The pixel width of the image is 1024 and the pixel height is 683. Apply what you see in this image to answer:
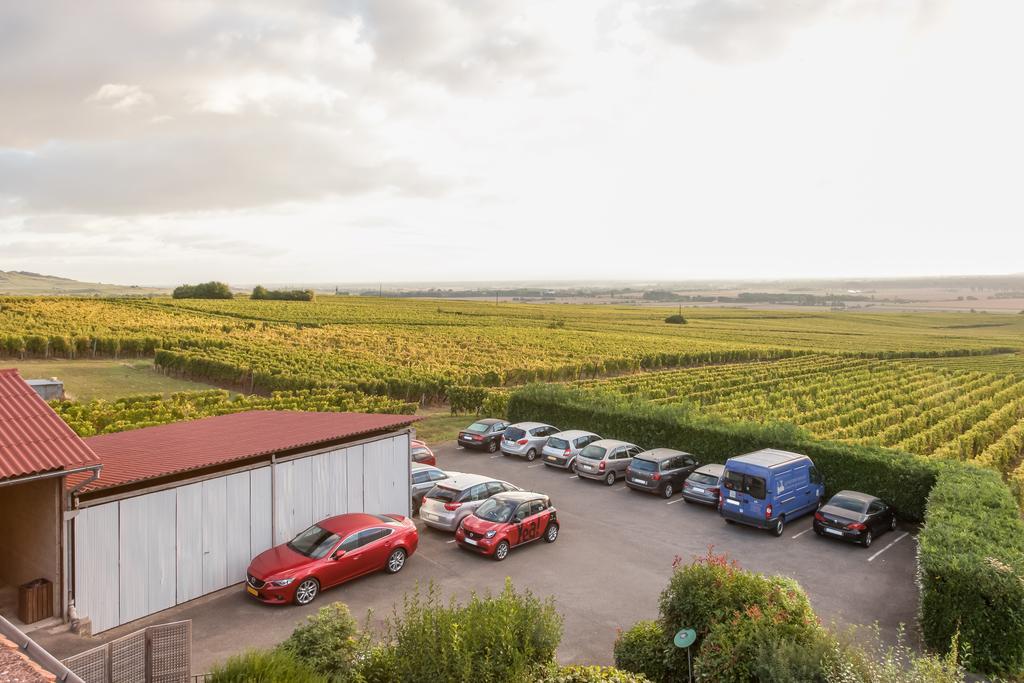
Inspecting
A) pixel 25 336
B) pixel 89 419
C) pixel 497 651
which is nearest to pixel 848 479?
pixel 497 651

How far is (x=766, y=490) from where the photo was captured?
1825 centimetres

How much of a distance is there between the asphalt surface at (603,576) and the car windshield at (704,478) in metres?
0.89

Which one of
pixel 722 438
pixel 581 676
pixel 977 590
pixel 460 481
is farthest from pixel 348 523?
pixel 722 438

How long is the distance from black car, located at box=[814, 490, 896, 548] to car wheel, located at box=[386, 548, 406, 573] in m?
11.5

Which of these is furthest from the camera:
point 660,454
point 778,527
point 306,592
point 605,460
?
point 605,460

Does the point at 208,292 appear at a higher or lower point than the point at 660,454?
higher

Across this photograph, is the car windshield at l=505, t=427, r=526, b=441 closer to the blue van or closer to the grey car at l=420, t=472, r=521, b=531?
the grey car at l=420, t=472, r=521, b=531

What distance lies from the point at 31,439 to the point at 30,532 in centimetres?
235

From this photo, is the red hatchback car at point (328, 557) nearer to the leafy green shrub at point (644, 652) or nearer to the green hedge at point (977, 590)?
the leafy green shrub at point (644, 652)

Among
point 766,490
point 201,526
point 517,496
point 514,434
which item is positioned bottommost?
point 514,434

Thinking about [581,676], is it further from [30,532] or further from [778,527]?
[778,527]

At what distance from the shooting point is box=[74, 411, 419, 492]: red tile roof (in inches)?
530

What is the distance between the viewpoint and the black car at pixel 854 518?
58.2 ft

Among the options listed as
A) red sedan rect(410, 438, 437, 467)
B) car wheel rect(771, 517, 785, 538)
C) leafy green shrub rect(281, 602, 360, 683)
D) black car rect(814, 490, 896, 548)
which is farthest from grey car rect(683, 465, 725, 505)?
leafy green shrub rect(281, 602, 360, 683)
